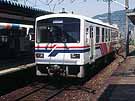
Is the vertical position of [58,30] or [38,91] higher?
[58,30]

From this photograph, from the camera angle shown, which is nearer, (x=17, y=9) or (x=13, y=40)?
(x=17, y=9)

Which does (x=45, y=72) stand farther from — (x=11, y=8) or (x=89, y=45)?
(x=11, y=8)

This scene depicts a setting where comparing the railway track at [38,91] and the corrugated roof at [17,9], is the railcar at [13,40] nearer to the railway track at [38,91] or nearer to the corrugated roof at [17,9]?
the corrugated roof at [17,9]

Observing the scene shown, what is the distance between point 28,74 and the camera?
1747cm

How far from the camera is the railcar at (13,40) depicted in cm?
3130

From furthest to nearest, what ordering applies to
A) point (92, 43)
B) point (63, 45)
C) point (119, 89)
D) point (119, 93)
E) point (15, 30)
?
point (15, 30) < point (92, 43) < point (63, 45) < point (119, 89) < point (119, 93)

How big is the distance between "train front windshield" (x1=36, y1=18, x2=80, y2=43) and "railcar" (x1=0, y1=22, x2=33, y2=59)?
14506 mm

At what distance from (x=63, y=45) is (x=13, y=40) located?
1701cm

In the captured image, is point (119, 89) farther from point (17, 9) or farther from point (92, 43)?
point (17, 9)

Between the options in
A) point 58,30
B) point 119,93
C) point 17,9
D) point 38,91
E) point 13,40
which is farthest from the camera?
point 13,40

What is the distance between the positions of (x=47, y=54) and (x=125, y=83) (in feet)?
10.5

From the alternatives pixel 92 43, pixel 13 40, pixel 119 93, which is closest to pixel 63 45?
pixel 92 43

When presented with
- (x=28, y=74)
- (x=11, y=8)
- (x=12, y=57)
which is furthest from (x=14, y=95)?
(x=12, y=57)

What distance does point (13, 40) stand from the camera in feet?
106
